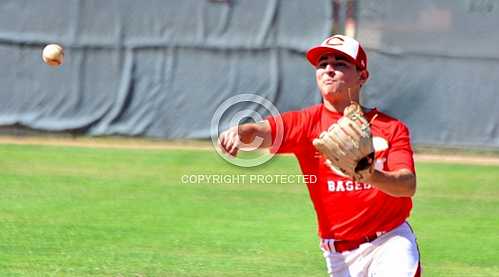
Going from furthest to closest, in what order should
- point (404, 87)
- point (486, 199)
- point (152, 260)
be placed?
point (404, 87), point (486, 199), point (152, 260)

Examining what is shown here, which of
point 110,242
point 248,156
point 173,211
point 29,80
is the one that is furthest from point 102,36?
point 110,242

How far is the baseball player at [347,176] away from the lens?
489 centimetres

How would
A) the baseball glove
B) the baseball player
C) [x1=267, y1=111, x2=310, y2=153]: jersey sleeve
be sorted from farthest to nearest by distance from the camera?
[x1=267, y1=111, x2=310, y2=153]: jersey sleeve
the baseball player
the baseball glove

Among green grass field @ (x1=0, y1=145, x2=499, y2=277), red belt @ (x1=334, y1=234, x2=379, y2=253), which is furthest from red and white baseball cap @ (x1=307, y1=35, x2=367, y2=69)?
green grass field @ (x1=0, y1=145, x2=499, y2=277)

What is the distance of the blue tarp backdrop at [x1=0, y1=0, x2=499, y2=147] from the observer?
1515 cm

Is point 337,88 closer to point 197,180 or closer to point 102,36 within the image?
point 197,180

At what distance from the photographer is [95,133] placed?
15.6m

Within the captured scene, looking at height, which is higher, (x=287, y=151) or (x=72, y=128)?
(x=287, y=151)

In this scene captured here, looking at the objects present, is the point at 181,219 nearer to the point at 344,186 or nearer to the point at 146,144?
the point at 344,186

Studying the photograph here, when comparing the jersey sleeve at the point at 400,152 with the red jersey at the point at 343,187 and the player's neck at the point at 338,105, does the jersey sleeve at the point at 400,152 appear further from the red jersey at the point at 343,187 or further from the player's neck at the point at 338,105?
the player's neck at the point at 338,105

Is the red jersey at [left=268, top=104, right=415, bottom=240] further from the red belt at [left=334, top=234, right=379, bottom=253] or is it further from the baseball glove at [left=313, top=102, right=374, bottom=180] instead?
the baseball glove at [left=313, top=102, right=374, bottom=180]

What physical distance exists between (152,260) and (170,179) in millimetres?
4093

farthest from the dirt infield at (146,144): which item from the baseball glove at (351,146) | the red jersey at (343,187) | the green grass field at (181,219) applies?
the baseball glove at (351,146)

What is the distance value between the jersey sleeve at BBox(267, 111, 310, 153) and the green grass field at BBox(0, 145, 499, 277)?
266cm
